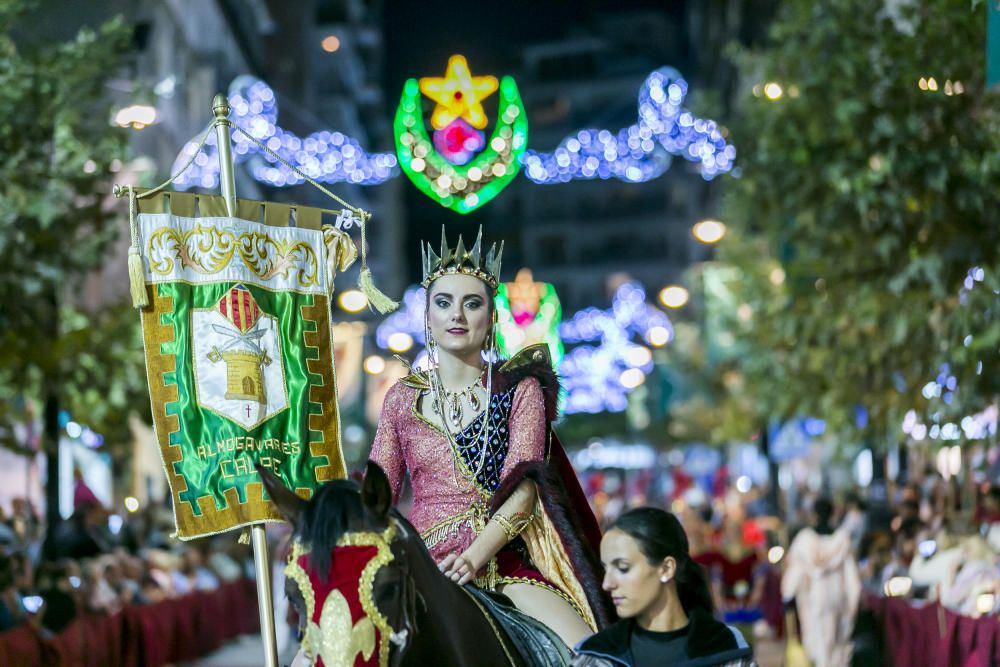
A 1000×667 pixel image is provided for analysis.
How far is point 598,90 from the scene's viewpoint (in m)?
116

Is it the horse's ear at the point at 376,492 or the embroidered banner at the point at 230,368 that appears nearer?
the horse's ear at the point at 376,492

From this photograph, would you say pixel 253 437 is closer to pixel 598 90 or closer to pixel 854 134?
pixel 854 134

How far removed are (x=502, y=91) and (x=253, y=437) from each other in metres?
9.30

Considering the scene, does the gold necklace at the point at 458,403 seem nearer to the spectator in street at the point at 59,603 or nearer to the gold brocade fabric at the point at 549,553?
the gold brocade fabric at the point at 549,553

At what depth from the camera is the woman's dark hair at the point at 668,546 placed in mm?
5316

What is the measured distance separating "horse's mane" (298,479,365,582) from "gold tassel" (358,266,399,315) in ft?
6.47

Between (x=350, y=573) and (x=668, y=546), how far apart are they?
116 centimetres

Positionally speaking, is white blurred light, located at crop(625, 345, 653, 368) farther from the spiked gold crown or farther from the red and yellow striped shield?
the red and yellow striped shield

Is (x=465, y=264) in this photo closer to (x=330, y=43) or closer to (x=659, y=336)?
(x=659, y=336)

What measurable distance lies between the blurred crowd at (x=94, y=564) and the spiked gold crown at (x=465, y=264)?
8.56 m

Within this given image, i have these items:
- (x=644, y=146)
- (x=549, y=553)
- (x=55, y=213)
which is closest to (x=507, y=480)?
(x=549, y=553)

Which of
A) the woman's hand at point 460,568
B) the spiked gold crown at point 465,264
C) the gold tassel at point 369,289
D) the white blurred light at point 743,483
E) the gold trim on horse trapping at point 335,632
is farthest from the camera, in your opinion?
the white blurred light at point 743,483

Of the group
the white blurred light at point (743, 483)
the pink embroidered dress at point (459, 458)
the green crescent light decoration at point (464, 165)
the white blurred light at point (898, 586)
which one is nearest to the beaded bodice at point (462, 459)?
the pink embroidered dress at point (459, 458)

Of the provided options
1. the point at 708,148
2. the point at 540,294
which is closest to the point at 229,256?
the point at 708,148
